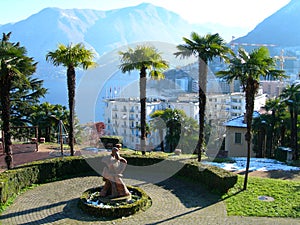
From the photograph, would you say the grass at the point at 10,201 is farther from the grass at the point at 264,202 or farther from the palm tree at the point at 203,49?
the palm tree at the point at 203,49

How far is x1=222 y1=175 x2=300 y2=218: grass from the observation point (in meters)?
13.3

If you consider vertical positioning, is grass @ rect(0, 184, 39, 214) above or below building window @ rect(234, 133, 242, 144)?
below

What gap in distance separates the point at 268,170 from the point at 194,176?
20.8 feet

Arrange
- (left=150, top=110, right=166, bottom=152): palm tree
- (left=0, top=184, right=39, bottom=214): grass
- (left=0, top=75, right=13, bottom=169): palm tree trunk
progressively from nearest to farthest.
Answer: (left=0, top=184, right=39, bottom=214): grass, (left=0, top=75, right=13, bottom=169): palm tree trunk, (left=150, top=110, right=166, bottom=152): palm tree

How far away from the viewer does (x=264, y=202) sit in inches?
563

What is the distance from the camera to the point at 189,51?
18.9m

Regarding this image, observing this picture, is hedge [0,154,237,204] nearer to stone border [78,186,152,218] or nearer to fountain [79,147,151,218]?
fountain [79,147,151,218]

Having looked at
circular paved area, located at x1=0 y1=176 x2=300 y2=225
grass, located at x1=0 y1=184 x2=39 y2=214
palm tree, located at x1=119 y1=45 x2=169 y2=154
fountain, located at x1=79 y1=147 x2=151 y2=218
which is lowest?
circular paved area, located at x1=0 y1=176 x2=300 y2=225

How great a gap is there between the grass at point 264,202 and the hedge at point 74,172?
813 millimetres

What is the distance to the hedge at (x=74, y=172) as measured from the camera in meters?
15.4

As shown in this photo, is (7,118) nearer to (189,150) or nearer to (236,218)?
(236,218)

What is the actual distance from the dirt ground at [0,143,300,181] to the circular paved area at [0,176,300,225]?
4913mm

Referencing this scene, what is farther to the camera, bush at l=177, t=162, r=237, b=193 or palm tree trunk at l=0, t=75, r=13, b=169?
palm tree trunk at l=0, t=75, r=13, b=169

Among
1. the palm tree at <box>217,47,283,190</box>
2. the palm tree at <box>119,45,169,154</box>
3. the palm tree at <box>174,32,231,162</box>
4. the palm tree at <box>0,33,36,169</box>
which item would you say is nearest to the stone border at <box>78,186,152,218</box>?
the palm tree at <box>0,33,36,169</box>
